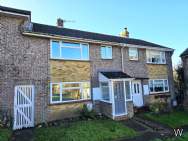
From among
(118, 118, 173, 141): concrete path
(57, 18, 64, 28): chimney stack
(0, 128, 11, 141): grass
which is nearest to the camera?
(0, 128, 11, 141): grass

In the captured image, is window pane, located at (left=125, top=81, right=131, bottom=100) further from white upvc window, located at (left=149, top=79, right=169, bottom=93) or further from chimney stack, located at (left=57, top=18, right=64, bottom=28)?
chimney stack, located at (left=57, top=18, right=64, bottom=28)

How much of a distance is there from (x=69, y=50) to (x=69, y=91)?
3.08 m

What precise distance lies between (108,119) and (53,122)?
12.6 feet

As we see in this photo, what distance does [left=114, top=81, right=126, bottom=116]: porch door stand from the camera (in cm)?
1273

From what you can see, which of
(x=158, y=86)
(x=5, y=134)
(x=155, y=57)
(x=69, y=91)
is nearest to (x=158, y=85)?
(x=158, y=86)

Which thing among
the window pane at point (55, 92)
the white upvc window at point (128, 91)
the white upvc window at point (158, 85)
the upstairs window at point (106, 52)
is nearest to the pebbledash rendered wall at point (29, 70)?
the window pane at point (55, 92)

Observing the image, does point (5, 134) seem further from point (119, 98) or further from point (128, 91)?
point (128, 91)

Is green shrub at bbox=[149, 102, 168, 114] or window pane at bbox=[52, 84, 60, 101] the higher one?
window pane at bbox=[52, 84, 60, 101]

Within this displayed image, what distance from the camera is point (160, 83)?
17484 millimetres

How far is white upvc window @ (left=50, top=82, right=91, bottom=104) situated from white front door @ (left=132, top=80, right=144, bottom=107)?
4744mm

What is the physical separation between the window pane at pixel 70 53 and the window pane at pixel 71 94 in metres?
2.54

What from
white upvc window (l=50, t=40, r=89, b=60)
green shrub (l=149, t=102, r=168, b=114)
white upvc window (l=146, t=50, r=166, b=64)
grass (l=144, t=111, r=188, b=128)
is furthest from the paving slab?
white upvc window (l=146, t=50, r=166, b=64)

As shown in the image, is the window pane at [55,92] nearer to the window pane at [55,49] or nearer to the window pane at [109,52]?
the window pane at [55,49]

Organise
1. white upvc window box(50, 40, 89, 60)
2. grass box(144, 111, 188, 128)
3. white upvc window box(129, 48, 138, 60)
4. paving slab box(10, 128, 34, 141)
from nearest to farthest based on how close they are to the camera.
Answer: paving slab box(10, 128, 34, 141) → grass box(144, 111, 188, 128) → white upvc window box(50, 40, 89, 60) → white upvc window box(129, 48, 138, 60)
